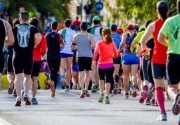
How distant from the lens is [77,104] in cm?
2302

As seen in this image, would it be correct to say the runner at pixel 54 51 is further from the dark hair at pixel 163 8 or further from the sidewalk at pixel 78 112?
A: the dark hair at pixel 163 8

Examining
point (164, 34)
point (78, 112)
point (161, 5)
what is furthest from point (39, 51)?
point (164, 34)

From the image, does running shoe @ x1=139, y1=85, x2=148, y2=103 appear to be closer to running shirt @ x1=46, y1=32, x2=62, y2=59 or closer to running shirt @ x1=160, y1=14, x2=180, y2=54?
running shirt @ x1=46, y1=32, x2=62, y2=59

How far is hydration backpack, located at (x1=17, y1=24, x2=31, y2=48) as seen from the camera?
2178 cm

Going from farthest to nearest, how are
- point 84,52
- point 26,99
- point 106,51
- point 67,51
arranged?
point 67,51, point 84,52, point 106,51, point 26,99

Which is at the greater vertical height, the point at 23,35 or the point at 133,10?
the point at 133,10

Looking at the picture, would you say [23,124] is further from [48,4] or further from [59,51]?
[48,4]

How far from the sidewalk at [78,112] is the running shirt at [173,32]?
1605 mm

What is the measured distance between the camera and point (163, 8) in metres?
18.5

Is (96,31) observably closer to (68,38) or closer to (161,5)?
(68,38)

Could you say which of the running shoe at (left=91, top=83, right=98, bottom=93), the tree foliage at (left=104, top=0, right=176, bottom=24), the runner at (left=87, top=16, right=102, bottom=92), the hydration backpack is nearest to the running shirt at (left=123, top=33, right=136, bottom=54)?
the runner at (left=87, top=16, right=102, bottom=92)

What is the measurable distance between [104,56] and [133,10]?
572 inches

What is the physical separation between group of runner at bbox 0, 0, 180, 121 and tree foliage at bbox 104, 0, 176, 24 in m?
6.05

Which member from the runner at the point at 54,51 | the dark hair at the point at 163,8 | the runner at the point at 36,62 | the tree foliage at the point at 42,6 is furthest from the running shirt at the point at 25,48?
the tree foliage at the point at 42,6
